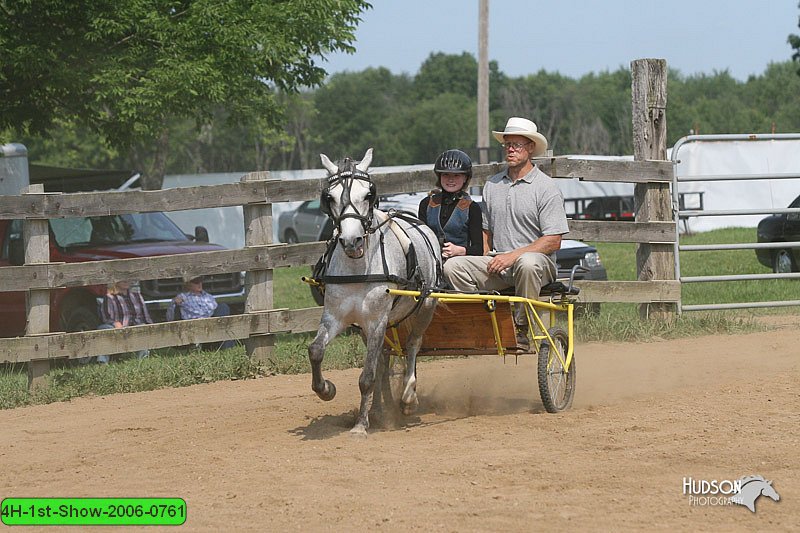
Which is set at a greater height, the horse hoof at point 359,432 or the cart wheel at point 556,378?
the cart wheel at point 556,378

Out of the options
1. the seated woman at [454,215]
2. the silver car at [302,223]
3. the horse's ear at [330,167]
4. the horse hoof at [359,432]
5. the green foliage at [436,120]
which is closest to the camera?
the horse's ear at [330,167]

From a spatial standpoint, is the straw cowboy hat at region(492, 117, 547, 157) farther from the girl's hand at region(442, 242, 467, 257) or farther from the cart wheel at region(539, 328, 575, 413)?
the cart wheel at region(539, 328, 575, 413)

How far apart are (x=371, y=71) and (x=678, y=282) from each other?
9376 cm

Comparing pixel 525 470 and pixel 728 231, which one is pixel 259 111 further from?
pixel 728 231

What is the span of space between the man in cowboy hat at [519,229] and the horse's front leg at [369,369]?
94 cm

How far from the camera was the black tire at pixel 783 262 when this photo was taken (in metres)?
18.2

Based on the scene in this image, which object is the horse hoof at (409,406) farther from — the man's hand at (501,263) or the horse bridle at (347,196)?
the horse bridle at (347,196)

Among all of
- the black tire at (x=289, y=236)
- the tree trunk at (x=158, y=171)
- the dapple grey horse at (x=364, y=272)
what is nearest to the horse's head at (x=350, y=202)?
the dapple grey horse at (x=364, y=272)

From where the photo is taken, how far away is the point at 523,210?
8.27 metres

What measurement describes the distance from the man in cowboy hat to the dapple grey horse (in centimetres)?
46

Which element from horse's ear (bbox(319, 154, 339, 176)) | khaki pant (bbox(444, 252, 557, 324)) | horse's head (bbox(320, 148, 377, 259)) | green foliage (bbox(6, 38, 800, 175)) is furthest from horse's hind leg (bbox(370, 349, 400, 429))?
green foliage (bbox(6, 38, 800, 175))

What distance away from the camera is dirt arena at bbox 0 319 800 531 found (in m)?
5.34

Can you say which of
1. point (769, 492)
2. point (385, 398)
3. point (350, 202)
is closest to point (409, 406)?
point (385, 398)

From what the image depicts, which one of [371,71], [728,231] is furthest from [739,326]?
[371,71]
